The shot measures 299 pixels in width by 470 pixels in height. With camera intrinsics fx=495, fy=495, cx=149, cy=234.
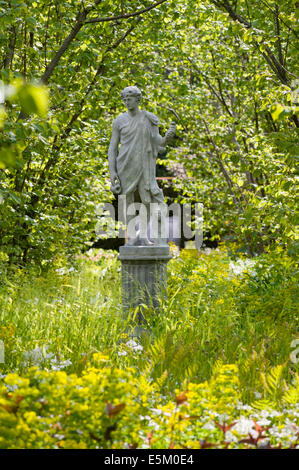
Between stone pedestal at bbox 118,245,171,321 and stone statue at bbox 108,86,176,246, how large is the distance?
18 centimetres

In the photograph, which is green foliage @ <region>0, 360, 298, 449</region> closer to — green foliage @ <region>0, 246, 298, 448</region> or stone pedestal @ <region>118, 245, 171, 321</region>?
green foliage @ <region>0, 246, 298, 448</region>

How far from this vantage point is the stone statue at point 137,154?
208 inches

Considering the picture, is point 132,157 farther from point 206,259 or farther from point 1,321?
point 206,259

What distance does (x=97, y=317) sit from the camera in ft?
15.2

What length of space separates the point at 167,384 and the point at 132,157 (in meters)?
2.80

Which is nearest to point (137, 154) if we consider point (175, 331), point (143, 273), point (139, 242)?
point (139, 242)

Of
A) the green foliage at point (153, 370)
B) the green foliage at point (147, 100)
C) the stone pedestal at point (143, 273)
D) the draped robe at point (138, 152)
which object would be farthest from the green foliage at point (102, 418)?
the draped robe at point (138, 152)

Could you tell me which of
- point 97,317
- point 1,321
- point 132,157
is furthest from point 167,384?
point 132,157

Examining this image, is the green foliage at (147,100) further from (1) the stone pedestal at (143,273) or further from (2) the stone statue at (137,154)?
(1) the stone pedestal at (143,273)

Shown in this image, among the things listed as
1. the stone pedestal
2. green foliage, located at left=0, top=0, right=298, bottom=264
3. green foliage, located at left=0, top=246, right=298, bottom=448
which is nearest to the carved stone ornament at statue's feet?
the stone pedestal

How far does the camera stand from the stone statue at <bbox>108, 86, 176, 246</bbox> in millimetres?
5273

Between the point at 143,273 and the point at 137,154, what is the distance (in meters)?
1.27

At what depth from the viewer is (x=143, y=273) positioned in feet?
16.8

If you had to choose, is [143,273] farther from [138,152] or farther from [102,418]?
[102,418]
